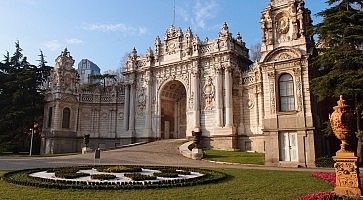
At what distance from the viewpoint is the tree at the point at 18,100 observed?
128ft

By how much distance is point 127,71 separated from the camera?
43.4m

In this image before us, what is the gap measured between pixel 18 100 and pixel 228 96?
86.6 feet

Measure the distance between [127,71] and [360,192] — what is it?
37.0m

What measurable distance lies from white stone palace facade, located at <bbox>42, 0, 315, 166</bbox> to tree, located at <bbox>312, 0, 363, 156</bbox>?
197 cm

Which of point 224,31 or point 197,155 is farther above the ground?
point 224,31

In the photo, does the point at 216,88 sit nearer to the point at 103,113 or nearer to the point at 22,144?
the point at 103,113

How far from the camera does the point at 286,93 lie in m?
22.7

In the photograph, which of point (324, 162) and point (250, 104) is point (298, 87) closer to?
point (324, 162)

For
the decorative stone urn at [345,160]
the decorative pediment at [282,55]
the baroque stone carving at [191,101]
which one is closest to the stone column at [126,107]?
the baroque stone carving at [191,101]

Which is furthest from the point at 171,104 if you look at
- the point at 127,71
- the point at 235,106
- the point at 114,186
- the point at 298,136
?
the point at 114,186

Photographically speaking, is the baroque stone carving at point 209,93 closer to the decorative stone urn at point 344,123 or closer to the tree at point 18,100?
the tree at point 18,100

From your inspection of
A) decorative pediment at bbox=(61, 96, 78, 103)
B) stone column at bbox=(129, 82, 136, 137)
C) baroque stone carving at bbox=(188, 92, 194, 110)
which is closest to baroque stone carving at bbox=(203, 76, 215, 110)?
baroque stone carving at bbox=(188, 92, 194, 110)

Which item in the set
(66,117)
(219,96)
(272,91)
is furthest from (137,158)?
(66,117)

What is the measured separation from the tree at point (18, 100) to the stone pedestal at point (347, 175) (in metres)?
37.8
